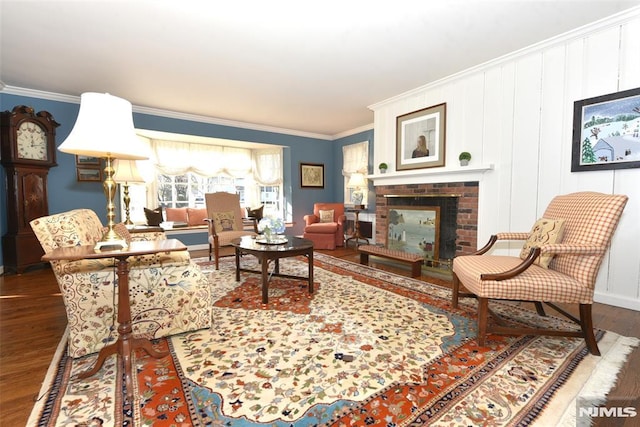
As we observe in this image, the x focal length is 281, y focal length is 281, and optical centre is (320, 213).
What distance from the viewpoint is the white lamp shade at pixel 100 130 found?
1.42 meters

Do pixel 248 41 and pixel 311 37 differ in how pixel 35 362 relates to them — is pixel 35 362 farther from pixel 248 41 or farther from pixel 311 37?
pixel 311 37

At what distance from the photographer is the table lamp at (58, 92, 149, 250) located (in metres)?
1.42

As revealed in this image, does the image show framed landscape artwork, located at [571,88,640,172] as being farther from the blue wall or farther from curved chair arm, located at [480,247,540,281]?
the blue wall

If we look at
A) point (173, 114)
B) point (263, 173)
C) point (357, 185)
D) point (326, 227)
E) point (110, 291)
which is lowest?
point (110, 291)

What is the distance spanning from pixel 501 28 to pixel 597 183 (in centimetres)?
169

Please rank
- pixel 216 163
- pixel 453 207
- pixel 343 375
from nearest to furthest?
pixel 343 375
pixel 453 207
pixel 216 163

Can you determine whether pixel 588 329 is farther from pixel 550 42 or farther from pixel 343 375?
pixel 550 42

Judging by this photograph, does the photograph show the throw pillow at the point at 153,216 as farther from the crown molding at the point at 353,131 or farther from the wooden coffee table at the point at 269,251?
the crown molding at the point at 353,131

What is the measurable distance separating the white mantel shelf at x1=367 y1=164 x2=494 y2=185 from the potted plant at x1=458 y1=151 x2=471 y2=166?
72mm

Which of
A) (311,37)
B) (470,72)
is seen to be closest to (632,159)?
(470,72)

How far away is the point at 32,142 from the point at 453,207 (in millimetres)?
5675

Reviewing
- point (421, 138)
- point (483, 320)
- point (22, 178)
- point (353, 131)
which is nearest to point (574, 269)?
point (483, 320)

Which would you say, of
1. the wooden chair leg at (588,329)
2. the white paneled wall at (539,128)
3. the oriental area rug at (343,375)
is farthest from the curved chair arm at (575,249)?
the white paneled wall at (539,128)

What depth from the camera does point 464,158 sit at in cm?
344
